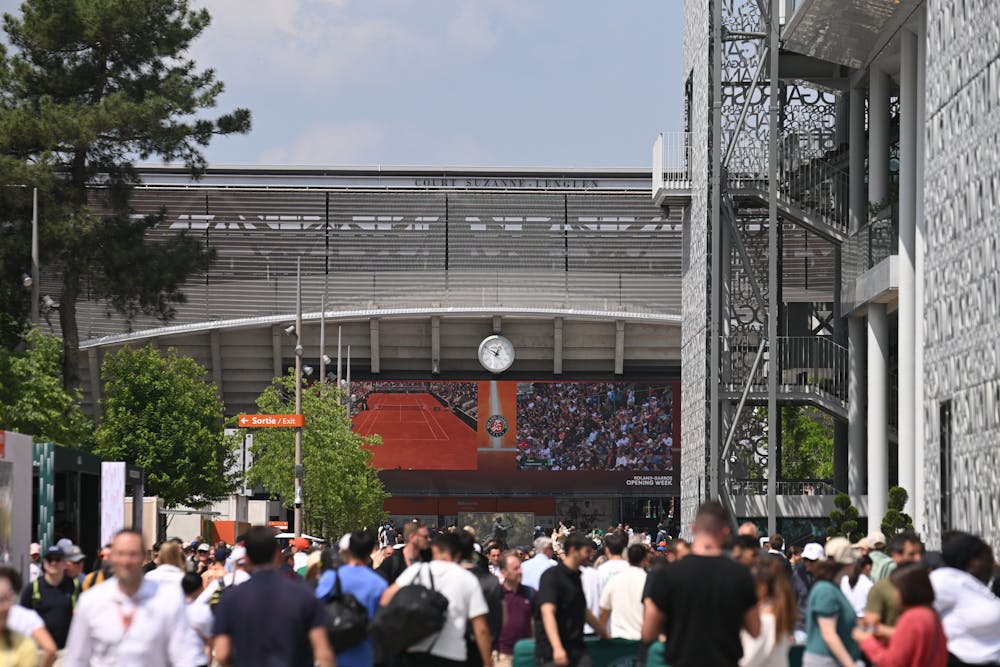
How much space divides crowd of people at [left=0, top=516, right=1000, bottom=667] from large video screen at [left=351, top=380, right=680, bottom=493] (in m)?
66.1

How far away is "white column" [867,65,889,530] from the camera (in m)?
40.6

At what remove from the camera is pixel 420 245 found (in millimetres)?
79938

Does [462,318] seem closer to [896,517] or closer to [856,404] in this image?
[856,404]

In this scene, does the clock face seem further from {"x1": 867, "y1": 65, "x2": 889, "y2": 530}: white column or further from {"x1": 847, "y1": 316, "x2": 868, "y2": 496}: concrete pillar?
{"x1": 867, "y1": 65, "x2": 889, "y2": 530}: white column

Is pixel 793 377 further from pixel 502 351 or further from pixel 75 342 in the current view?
pixel 502 351

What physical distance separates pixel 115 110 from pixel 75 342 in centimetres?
634

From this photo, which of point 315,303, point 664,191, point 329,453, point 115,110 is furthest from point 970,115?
point 315,303

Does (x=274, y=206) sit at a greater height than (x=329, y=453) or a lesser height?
greater

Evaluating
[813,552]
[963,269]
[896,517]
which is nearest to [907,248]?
[896,517]

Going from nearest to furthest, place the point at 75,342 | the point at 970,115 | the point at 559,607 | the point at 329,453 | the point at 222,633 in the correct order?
the point at 222,633
the point at 559,607
the point at 970,115
the point at 75,342
the point at 329,453

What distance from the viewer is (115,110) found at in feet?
150

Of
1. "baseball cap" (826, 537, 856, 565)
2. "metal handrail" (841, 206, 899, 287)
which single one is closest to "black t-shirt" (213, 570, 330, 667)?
"baseball cap" (826, 537, 856, 565)

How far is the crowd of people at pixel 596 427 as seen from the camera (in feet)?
267

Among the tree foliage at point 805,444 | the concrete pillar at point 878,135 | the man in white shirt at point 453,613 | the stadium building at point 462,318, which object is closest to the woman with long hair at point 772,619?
the man in white shirt at point 453,613
